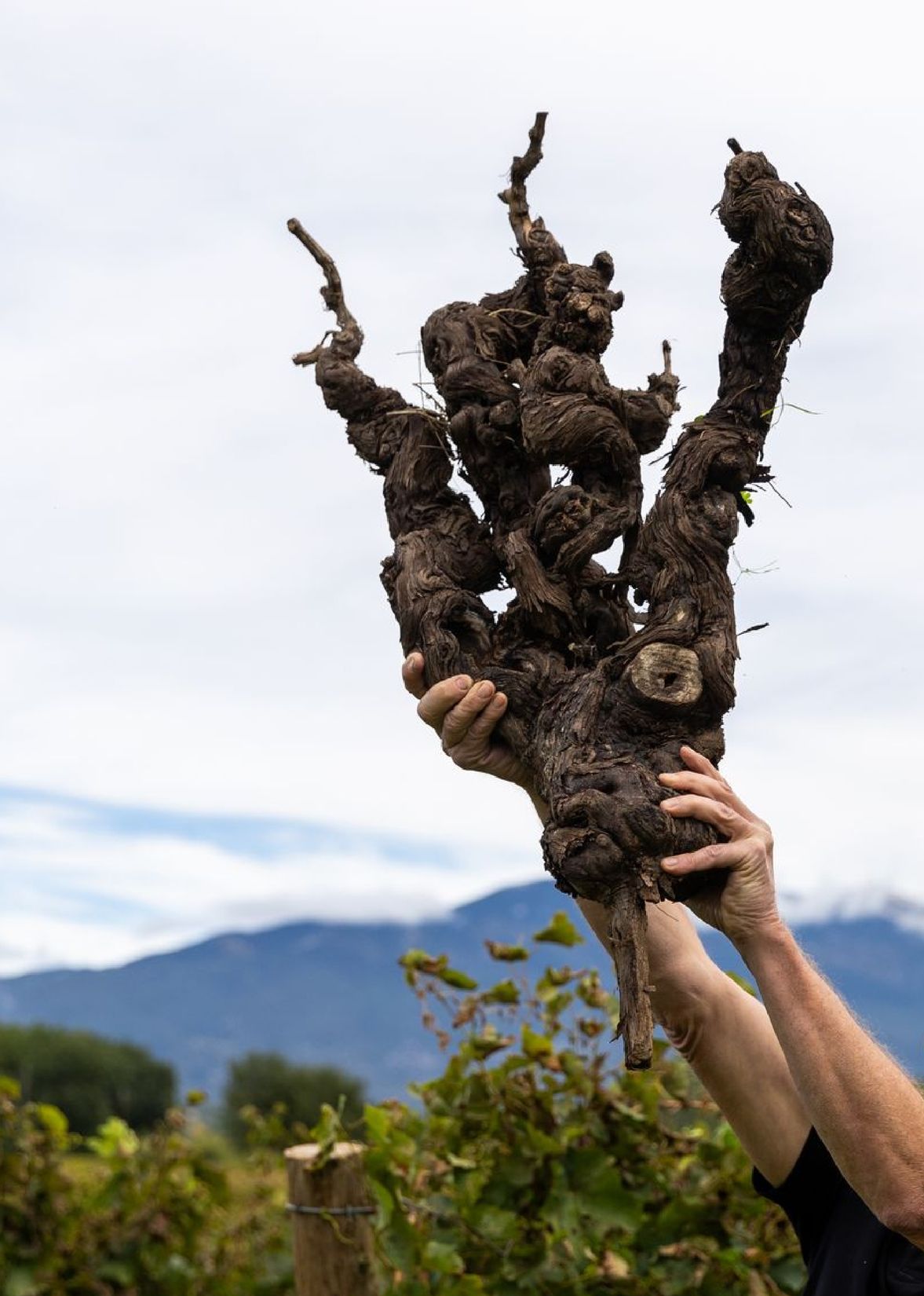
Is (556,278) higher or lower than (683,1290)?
higher

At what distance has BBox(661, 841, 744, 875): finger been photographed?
2.47 meters

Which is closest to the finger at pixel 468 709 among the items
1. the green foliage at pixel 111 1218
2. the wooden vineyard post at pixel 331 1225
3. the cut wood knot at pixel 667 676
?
the cut wood knot at pixel 667 676

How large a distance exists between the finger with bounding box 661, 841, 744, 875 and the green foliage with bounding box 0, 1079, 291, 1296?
386cm

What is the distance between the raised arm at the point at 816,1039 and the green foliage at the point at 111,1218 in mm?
3767

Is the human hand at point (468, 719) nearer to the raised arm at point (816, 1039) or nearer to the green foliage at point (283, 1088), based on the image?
the raised arm at point (816, 1039)

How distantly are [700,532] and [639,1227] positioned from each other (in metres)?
2.25

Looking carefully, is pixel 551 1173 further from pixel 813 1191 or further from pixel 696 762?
pixel 696 762

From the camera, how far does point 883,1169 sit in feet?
8.30

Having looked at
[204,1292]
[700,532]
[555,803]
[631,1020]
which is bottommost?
[204,1292]

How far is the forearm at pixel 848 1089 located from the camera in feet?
8.27

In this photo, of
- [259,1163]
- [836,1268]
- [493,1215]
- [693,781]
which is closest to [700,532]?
[693,781]

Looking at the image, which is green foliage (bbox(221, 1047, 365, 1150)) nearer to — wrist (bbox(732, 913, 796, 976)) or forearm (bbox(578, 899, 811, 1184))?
forearm (bbox(578, 899, 811, 1184))

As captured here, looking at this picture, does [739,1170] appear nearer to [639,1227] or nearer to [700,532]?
[639,1227]

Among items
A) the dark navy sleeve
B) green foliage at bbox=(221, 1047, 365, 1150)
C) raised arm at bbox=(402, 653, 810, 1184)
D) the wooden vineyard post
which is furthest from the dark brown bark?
green foliage at bbox=(221, 1047, 365, 1150)
